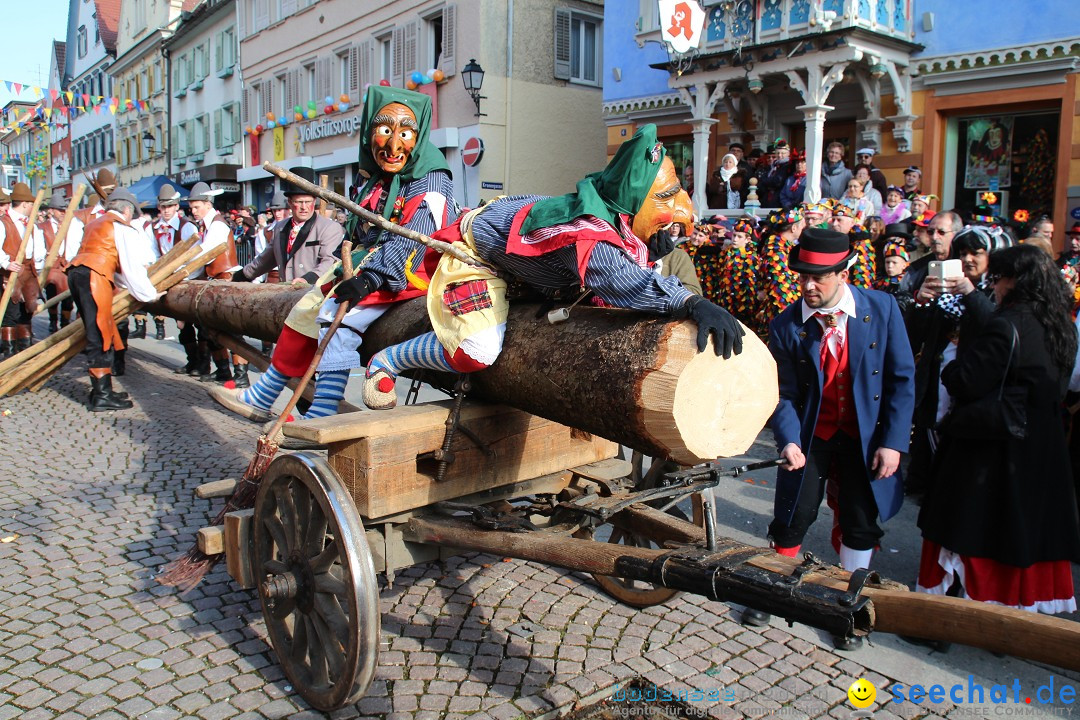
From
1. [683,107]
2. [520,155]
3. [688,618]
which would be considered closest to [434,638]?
[688,618]

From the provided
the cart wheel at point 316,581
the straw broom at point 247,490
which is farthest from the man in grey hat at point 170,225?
the cart wheel at point 316,581

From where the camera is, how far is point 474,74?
16422 millimetres

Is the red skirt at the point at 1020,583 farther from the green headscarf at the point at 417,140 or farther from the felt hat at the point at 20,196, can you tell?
the felt hat at the point at 20,196

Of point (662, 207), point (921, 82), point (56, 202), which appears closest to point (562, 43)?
point (921, 82)

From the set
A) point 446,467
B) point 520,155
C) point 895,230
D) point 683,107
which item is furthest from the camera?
point 520,155

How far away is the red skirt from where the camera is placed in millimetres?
3467

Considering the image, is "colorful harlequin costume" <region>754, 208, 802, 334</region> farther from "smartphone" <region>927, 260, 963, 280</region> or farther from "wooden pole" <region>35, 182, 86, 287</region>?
"wooden pole" <region>35, 182, 86, 287</region>

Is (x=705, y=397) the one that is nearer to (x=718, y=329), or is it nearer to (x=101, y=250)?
(x=718, y=329)

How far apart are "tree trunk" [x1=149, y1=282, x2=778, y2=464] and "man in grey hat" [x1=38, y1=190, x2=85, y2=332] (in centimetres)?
933

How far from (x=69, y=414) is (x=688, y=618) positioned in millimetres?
6051

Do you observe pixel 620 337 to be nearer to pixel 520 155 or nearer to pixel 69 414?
pixel 69 414

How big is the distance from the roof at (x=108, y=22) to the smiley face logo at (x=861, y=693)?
46.8 metres

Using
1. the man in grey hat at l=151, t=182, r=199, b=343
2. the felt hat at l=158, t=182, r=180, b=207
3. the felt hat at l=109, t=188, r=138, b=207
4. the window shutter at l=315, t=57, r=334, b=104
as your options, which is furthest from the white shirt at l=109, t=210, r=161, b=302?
the window shutter at l=315, t=57, r=334, b=104

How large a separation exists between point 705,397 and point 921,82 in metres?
11.0
